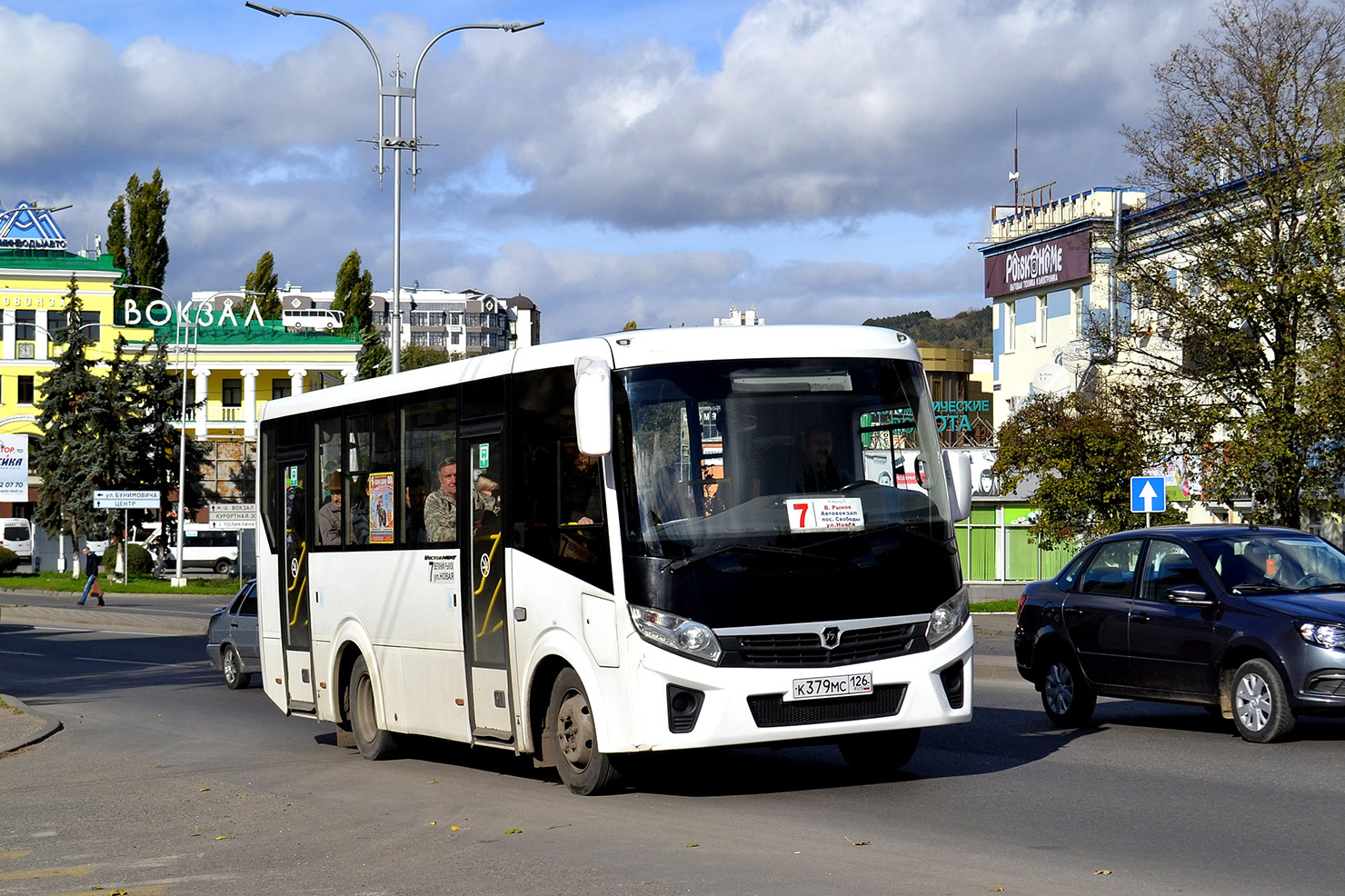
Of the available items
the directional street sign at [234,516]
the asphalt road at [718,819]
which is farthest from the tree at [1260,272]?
the directional street sign at [234,516]

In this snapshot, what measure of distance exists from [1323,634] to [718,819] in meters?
4.90

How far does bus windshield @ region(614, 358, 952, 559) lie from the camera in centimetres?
998

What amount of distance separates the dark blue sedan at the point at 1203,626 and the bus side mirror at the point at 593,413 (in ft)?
17.4

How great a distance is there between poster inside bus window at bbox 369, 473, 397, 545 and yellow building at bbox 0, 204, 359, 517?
7077 centimetres

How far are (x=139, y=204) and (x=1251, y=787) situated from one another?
85.3 m

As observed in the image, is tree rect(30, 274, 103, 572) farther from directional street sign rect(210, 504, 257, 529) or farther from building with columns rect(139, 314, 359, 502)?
directional street sign rect(210, 504, 257, 529)

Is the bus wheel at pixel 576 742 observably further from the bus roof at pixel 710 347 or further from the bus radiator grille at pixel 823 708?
the bus roof at pixel 710 347

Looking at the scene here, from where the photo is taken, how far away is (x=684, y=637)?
9773 millimetres

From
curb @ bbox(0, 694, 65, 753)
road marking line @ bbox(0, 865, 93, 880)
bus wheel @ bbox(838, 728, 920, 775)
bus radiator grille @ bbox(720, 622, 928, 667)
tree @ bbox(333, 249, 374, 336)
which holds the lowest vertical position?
curb @ bbox(0, 694, 65, 753)

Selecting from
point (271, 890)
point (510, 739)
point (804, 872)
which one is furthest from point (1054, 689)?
point (271, 890)

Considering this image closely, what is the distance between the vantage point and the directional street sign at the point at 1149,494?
1098 inches

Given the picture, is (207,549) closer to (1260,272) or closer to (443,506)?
(1260,272)

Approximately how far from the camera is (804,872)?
785 cm

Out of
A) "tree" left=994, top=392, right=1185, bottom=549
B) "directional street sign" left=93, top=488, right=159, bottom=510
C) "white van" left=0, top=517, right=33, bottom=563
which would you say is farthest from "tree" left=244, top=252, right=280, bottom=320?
"tree" left=994, top=392, right=1185, bottom=549
